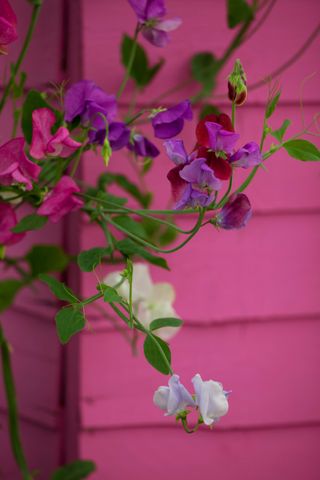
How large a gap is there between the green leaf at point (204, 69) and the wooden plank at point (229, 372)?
39 centimetres

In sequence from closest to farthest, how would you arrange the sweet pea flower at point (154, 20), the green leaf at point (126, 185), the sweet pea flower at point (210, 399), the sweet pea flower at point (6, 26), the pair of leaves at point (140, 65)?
the sweet pea flower at point (210, 399), the sweet pea flower at point (6, 26), the sweet pea flower at point (154, 20), the green leaf at point (126, 185), the pair of leaves at point (140, 65)

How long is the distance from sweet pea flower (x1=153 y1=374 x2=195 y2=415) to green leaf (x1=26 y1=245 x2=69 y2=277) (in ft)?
1.79

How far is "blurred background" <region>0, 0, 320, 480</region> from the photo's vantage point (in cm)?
109

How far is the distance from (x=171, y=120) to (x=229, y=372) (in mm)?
626

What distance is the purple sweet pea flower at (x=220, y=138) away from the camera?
0.54 metres

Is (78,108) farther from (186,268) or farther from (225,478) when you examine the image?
(225,478)

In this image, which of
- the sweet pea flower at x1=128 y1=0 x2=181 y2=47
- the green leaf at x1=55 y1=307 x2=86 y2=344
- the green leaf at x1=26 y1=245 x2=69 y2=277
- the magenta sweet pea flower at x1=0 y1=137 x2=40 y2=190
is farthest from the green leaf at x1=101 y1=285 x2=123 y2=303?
the green leaf at x1=26 y1=245 x2=69 y2=277

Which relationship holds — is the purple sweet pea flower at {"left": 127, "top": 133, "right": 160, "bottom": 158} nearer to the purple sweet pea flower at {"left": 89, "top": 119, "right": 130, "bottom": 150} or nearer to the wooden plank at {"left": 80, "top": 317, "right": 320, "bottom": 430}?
the purple sweet pea flower at {"left": 89, "top": 119, "right": 130, "bottom": 150}

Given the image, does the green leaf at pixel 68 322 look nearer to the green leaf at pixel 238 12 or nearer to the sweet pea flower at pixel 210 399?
the sweet pea flower at pixel 210 399

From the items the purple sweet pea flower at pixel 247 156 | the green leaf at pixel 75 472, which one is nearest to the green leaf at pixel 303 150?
the purple sweet pea flower at pixel 247 156

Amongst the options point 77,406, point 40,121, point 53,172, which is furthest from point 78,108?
point 77,406

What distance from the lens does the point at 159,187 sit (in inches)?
43.8

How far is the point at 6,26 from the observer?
623 mm

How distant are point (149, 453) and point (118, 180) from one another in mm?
476
